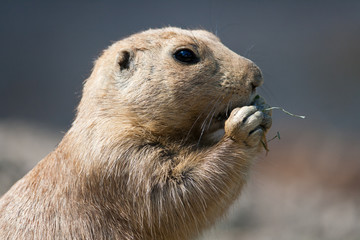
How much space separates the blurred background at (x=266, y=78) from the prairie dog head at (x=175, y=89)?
18.6 feet

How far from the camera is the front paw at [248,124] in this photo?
4352 mm

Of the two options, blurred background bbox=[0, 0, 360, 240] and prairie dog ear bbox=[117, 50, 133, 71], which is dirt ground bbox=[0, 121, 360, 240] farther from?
prairie dog ear bbox=[117, 50, 133, 71]

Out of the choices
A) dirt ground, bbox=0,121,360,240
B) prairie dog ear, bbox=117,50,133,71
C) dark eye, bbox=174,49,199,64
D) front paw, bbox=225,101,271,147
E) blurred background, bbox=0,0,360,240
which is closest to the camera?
front paw, bbox=225,101,271,147

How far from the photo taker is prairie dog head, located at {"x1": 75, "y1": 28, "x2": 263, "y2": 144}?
4.55 m

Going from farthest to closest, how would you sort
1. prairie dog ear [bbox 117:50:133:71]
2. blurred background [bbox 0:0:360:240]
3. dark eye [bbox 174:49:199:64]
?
1. blurred background [bbox 0:0:360:240]
2. prairie dog ear [bbox 117:50:133:71]
3. dark eye [bbox 174:49:199:64]

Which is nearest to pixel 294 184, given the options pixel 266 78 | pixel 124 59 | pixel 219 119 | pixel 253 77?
pixel 266 78

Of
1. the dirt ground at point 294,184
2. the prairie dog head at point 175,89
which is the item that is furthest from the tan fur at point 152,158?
the dirt ground at point 294,184

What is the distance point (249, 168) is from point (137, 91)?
1.22m

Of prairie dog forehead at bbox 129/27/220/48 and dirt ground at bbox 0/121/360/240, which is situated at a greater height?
prairie dog forehead at bbox 129/27/220/48

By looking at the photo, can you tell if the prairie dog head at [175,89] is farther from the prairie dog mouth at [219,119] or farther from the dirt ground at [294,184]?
the dirt ground at [294,184]

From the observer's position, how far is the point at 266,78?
11.0 meters

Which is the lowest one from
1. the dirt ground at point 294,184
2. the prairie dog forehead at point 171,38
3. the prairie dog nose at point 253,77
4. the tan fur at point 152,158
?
the dirt ground at point 294,184

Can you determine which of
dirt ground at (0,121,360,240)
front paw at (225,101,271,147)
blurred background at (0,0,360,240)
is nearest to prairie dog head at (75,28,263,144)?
front paw at (225,101,271,147)

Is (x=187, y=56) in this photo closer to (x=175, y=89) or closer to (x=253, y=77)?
(x=175, y=89)
